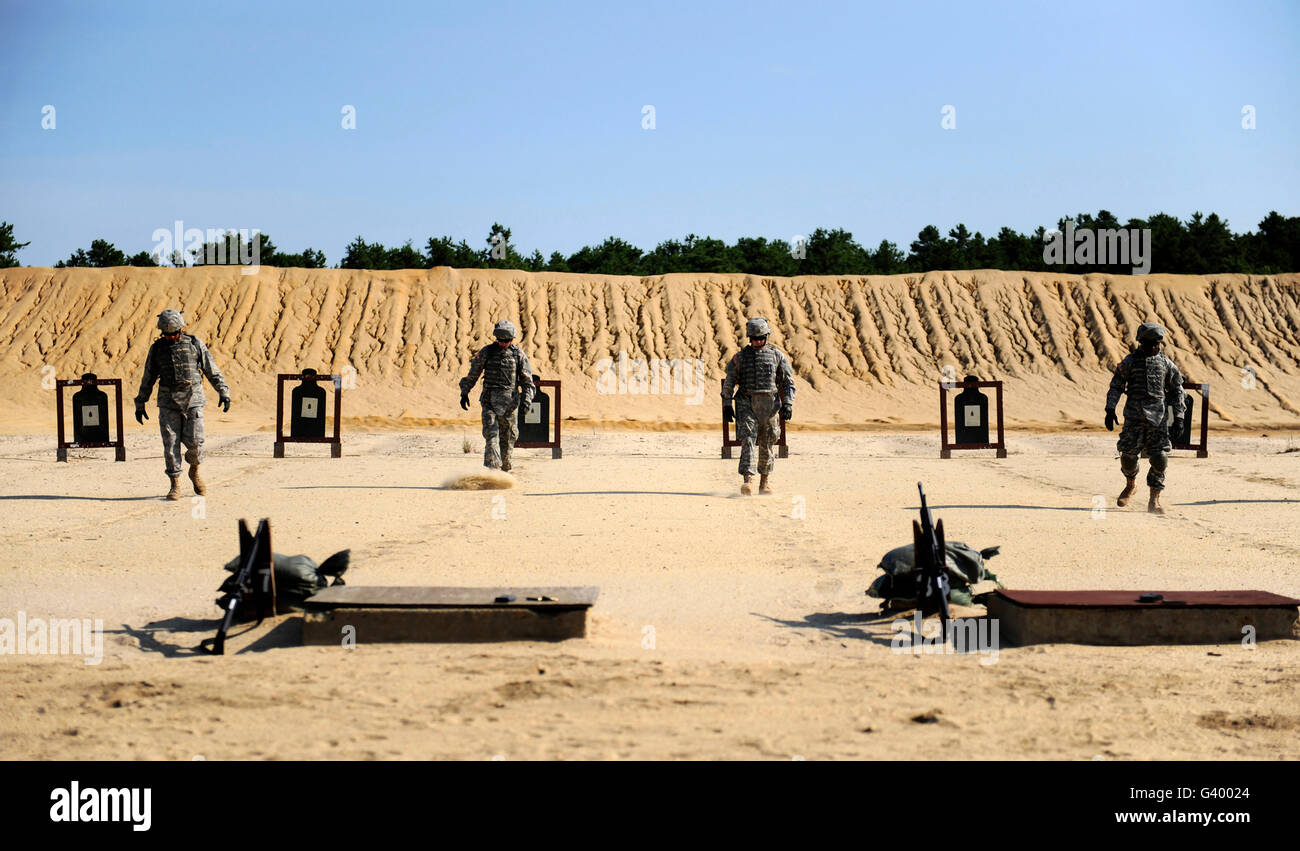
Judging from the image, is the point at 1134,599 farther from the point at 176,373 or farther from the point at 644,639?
the point at 176,373

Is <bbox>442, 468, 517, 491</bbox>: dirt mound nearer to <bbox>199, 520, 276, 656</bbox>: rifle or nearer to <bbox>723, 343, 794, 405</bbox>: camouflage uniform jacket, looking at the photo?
<bbox>723, 343, 794, 405</bbox>: camouflage uniform jacket

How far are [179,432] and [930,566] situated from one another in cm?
952

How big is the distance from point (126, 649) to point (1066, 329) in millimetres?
→ 41697

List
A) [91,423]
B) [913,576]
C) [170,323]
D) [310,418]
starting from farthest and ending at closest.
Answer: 1. [310,418]
2. [91,423]
3. [170,323]
4. [913,576]

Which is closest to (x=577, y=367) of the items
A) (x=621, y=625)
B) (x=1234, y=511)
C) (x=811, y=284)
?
(x=811, y=284)

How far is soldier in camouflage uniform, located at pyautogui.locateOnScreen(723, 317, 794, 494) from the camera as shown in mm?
13859

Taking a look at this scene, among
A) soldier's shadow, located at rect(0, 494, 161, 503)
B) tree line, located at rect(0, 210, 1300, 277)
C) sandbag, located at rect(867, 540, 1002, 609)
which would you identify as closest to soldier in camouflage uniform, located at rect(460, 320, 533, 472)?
soldier's shadow, located at rect(0, 494, 161, 503)

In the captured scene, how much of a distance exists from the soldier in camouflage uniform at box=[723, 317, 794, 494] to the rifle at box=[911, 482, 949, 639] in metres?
6.80

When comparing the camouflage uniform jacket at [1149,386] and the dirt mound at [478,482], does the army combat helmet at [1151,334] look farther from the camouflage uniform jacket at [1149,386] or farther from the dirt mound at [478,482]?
the dirt mound at [478,482]

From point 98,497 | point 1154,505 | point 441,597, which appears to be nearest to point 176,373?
point 98,497

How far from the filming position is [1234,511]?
12.7 meters

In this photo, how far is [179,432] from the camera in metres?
13.3

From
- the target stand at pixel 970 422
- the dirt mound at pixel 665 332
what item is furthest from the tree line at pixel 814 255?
the target stand at pixel 970 422
